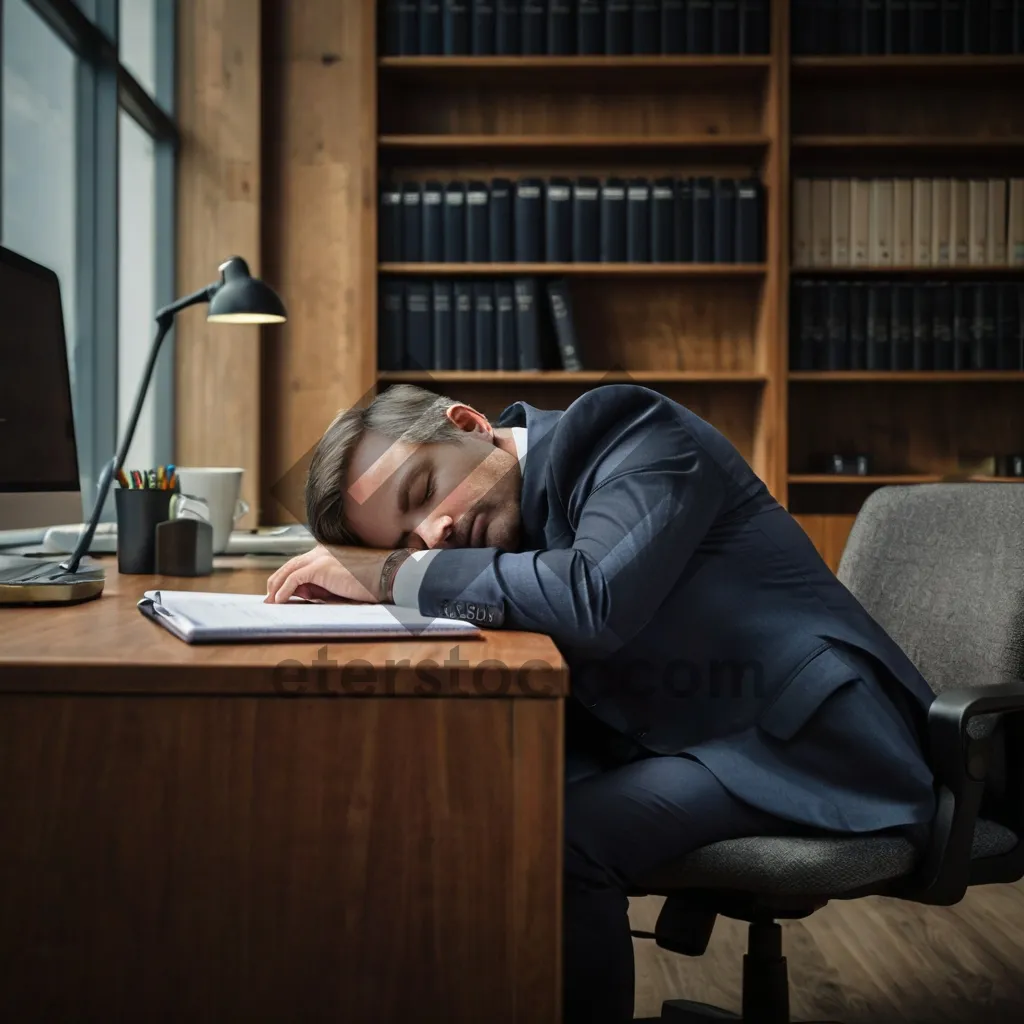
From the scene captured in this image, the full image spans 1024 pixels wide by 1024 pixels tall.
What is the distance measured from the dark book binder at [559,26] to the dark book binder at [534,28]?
0.02 meters

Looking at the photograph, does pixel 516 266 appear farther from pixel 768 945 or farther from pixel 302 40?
pixel 768 945

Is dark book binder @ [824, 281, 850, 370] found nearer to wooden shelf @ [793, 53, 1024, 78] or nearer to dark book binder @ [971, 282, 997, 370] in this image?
dark book binder @ [971, 282, 997, 370]

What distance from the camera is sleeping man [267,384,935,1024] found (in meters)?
1.02

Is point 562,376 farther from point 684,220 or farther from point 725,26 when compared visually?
point 725,26

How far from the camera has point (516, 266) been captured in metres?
3.13

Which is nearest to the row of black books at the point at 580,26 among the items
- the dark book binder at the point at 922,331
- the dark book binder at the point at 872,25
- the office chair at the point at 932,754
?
the dark book binder at the point at 872,25

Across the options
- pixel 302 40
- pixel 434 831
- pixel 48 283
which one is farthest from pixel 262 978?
pixel 302 40

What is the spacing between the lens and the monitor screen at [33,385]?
134cm

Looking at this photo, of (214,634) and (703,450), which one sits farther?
(703,450)

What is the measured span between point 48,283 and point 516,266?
1.80 meters

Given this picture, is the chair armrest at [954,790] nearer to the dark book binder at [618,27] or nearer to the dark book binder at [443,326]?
the dark book binder at [443,326]

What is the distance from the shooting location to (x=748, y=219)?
3176 millimetres

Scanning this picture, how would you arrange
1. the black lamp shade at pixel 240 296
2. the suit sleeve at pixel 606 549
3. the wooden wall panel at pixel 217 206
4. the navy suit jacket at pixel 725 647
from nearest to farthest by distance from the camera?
the suit sleeve at pixel 606 549 < the navy suit jacket at pixel 725 647 < the black lamp shade at pixel 240 296 < the wooden wall panel at pixel 217 206

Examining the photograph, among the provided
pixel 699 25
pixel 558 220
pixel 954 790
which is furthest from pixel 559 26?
pixel 954 790
